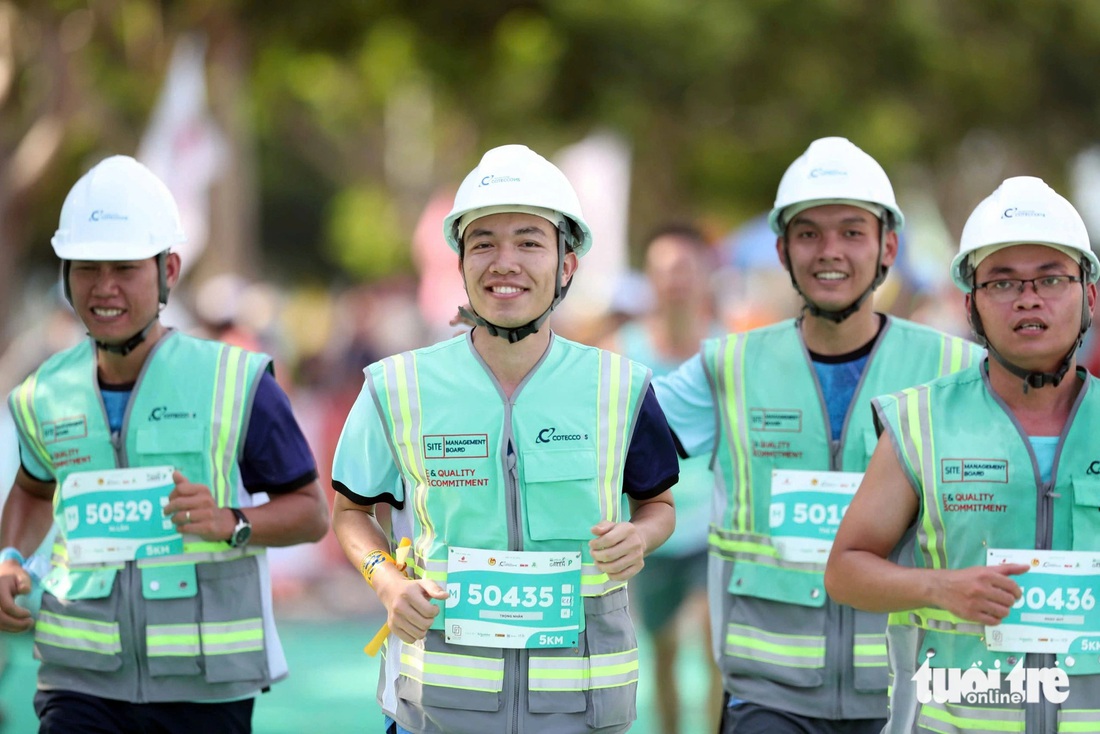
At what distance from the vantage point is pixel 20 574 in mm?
5219

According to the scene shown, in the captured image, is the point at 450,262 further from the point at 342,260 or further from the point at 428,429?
the point at 342,260

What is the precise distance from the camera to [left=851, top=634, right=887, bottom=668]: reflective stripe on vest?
17.4 feet

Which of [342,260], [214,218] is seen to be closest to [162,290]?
[214,218]

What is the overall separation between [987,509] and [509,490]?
131 centimetres

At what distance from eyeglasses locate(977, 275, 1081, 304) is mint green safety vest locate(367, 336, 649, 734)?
1029 millimetres

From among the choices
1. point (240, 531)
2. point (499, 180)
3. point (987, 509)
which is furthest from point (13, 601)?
point (987, 509)

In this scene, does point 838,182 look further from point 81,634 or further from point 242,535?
point 81,634

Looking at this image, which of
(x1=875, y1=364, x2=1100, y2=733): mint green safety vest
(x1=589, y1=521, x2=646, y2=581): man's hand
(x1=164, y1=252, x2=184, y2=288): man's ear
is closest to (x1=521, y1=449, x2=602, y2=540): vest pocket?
(x1=589, y1=521, x2=646, y2=581): man's hand

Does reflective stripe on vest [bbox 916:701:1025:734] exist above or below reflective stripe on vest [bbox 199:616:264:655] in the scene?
below

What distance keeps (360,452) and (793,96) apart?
2168cm

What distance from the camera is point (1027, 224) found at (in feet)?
14.4

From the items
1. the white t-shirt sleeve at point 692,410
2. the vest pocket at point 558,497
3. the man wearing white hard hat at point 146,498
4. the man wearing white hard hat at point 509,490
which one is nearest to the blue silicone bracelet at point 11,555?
the man wearing white hard hat at point 146,498

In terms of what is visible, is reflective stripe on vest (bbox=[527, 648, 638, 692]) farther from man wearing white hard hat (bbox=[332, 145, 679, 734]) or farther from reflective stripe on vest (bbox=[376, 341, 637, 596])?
reflective stripe on vest (bbox=[376, 341, 637, 596])

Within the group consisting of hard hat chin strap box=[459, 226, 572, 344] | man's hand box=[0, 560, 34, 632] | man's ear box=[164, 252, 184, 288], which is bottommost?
man's hand box=[0, 560, 34, 632]
